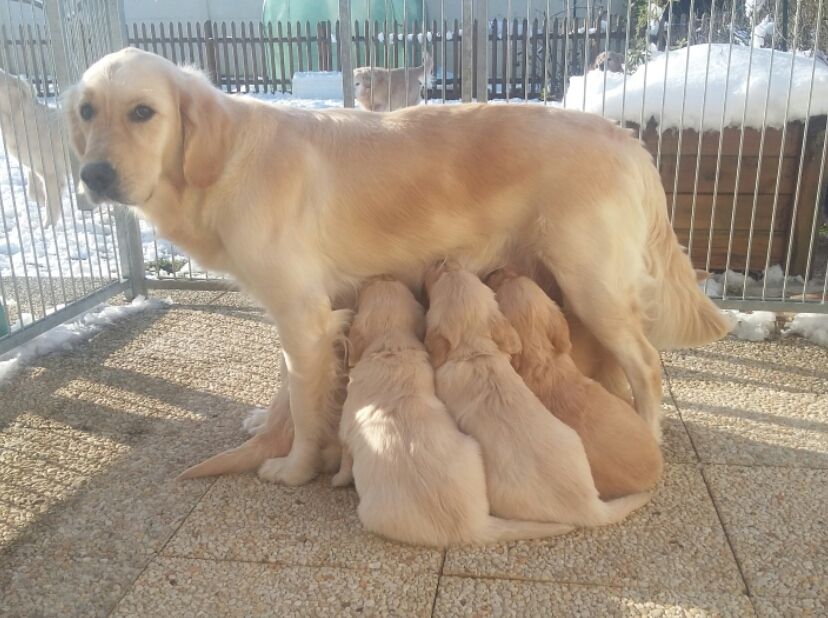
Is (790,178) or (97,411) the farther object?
(790,178)

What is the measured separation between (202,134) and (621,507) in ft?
6.71

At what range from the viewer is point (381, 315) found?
2977 mm

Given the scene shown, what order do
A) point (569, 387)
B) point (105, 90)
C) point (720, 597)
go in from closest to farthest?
point (720, 597) → point (105, 90) → point (569, 387)

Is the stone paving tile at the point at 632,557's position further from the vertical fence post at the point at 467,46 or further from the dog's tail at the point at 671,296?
the vertical fence post at the point at 467,46

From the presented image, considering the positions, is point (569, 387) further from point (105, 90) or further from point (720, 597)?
point (105, 90)

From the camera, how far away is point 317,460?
9.89ft

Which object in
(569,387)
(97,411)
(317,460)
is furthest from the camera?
(97,411)

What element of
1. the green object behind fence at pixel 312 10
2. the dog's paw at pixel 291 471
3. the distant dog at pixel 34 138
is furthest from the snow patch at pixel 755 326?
the green object behind fence at pixel 312 10

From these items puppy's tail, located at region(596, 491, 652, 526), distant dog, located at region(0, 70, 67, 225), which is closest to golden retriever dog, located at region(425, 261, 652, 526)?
puppy's tail, located at region(596, 491, 652, 526)

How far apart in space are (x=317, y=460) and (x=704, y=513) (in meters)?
1.50

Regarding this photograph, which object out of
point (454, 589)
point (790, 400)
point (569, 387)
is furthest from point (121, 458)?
point (790, 400)

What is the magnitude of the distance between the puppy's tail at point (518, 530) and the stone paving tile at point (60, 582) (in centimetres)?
117

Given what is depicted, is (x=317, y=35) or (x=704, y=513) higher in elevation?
(x=317, y=35)

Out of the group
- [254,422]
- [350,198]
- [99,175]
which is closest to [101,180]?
[99,175]
